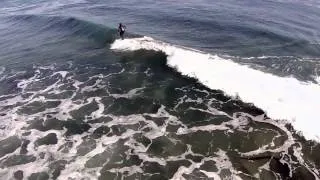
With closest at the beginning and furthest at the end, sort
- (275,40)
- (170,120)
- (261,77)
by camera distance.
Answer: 1. (170,120)
2. (261,77)
3. (275,40)

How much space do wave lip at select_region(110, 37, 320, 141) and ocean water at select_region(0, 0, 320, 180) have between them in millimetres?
105

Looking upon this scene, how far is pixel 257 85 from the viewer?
3194 cm

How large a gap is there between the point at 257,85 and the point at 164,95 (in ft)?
27.3

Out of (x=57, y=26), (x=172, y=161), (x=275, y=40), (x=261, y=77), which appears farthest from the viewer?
(x=57, y=26)

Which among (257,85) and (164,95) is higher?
(257,85)

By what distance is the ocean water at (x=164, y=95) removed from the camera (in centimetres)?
2372

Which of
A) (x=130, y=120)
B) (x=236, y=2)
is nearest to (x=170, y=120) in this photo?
(x=130, y=120)

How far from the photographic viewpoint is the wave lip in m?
27.6

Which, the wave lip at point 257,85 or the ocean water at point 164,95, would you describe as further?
the wave lip at point 257,85

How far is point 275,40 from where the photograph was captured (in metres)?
42.1

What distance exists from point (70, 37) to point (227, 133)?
28.0m

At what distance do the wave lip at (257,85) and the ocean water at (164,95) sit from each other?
4.1 inches

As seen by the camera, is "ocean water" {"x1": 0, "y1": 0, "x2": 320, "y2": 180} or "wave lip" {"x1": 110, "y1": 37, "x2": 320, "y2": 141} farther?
"wave lip" {"x1": 110, "y1": 37, "x2": 320, "y2": 141}

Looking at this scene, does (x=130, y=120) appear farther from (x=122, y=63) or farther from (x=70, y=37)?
(x=70, y=37)
